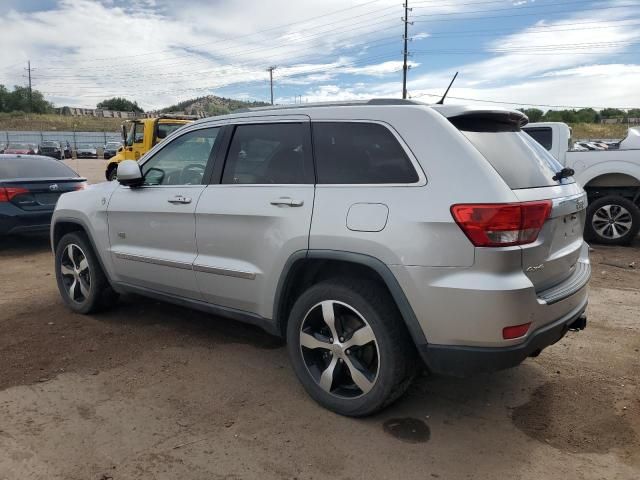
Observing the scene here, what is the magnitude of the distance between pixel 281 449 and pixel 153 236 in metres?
2.05

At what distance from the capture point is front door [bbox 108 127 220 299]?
394 centimetres

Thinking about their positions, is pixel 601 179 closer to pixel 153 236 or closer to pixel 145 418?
pixel 153 236

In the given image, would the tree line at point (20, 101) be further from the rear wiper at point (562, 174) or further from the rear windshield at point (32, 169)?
the rear wiper at point (562, 174)

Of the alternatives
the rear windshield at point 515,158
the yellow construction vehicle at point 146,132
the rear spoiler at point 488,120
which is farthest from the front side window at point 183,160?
the yellow construction vehicle at point 146,132

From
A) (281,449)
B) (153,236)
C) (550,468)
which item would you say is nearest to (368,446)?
(281,449)

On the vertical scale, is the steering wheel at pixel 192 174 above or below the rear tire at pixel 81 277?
above

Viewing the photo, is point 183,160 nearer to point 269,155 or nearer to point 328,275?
point 269,155

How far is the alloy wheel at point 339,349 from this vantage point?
3039mm

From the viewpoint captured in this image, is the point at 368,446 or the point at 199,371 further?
the point at 199,371

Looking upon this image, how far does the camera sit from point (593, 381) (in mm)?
3611

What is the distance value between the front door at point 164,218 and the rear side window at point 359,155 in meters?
1.04

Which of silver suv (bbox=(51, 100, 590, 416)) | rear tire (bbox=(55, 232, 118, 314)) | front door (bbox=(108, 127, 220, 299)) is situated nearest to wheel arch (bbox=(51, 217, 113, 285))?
rear tire (bbox=(55, 232, 118, 314))

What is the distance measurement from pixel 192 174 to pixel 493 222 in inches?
92.6

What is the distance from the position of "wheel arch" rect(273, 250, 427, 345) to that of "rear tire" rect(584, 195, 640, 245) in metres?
6.46
